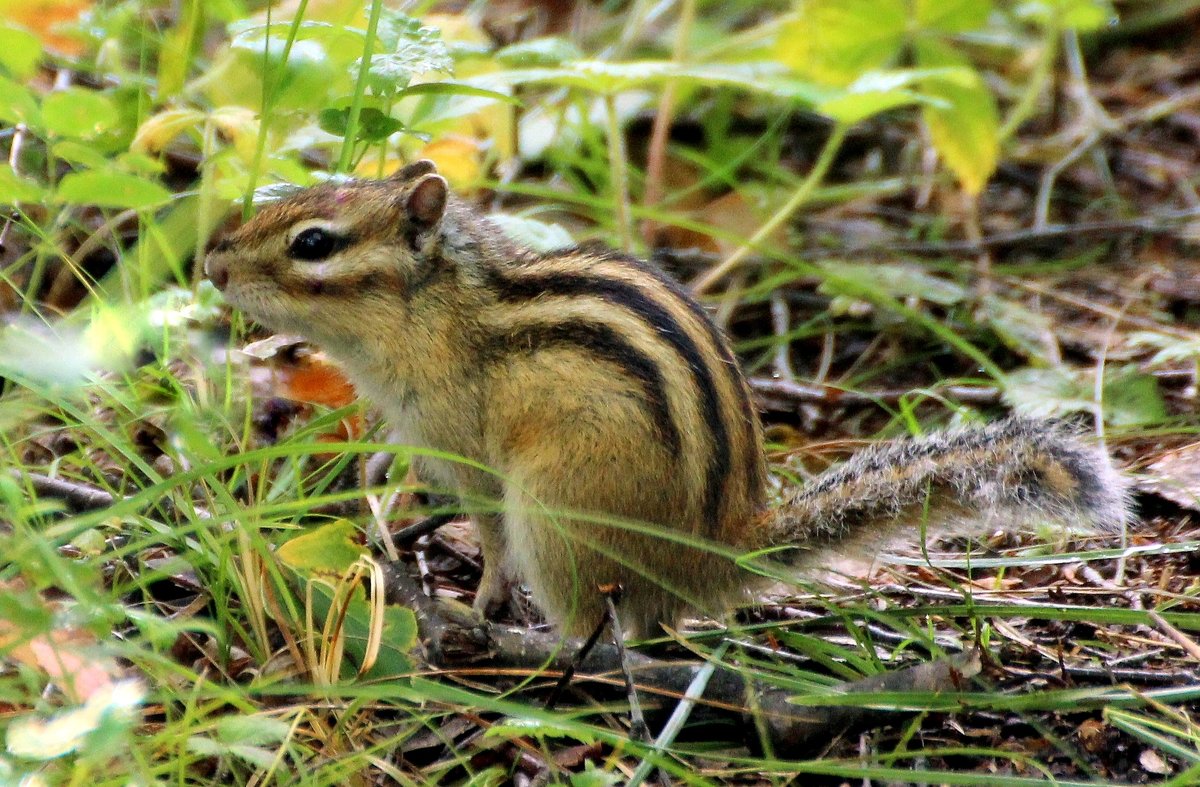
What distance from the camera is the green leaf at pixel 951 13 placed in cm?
482

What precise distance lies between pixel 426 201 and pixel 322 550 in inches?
36.6

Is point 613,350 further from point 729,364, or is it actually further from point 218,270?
point 218,270

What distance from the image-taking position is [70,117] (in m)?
2.75

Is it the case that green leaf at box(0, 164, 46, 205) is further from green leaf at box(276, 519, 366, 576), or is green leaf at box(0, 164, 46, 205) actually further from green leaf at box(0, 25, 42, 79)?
green leaf at box(276, 519, 366, 576)

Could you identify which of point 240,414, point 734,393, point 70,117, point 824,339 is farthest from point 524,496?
point 824,339

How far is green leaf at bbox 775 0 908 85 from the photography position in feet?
15.7

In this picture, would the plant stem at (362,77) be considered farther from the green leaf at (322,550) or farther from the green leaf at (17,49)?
the green leaf at (322,550)

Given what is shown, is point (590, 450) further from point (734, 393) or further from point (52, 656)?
point (52, 656)

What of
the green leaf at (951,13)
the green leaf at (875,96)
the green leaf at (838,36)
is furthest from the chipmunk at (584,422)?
the green leaf at (951,13)

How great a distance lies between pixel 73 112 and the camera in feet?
9.02

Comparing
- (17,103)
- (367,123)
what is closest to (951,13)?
(367,123)

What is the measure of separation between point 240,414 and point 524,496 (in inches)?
28.8

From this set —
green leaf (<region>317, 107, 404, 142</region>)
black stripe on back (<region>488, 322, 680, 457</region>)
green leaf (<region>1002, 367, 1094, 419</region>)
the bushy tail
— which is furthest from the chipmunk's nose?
green leaf (<region>1002, 367, 1094, 419</region>)

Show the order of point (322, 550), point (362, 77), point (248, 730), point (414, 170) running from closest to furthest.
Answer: point (248, 730)
point (322, 550)
point (362, 77)
point (414, 170)
